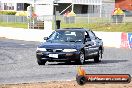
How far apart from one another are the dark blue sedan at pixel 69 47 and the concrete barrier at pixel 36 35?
15.5 meters

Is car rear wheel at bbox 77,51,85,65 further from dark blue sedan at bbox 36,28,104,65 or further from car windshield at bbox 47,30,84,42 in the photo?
car windshield at bbox 47,30,84,42

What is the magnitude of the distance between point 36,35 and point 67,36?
24.3 m

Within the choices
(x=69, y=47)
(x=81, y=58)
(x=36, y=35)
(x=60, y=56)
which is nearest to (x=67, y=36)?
(x=69, y=47)

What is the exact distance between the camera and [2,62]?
23562 millimetres

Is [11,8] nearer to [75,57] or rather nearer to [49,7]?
[49,7]

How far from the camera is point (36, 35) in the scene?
46719 mm

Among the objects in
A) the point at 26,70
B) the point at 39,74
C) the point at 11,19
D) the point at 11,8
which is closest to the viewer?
the point at 39,74

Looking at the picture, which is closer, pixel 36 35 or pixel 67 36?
pixel 67 36

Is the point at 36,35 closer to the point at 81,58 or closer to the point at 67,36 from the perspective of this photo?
the point at 67,36

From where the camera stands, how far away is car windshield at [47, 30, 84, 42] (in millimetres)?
22391

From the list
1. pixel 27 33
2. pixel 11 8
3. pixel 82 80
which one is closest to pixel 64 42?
pixel 82 80

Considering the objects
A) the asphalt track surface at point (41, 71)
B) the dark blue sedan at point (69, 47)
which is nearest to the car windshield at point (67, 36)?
the dark blue sedan at point (69, 47)

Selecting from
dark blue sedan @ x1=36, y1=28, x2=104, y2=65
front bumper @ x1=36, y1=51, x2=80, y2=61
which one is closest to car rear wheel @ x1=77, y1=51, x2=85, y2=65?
dark blue sedan @ x1=36, y1=28, x2=104, y2=65

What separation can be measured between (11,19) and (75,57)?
51.5 meters
